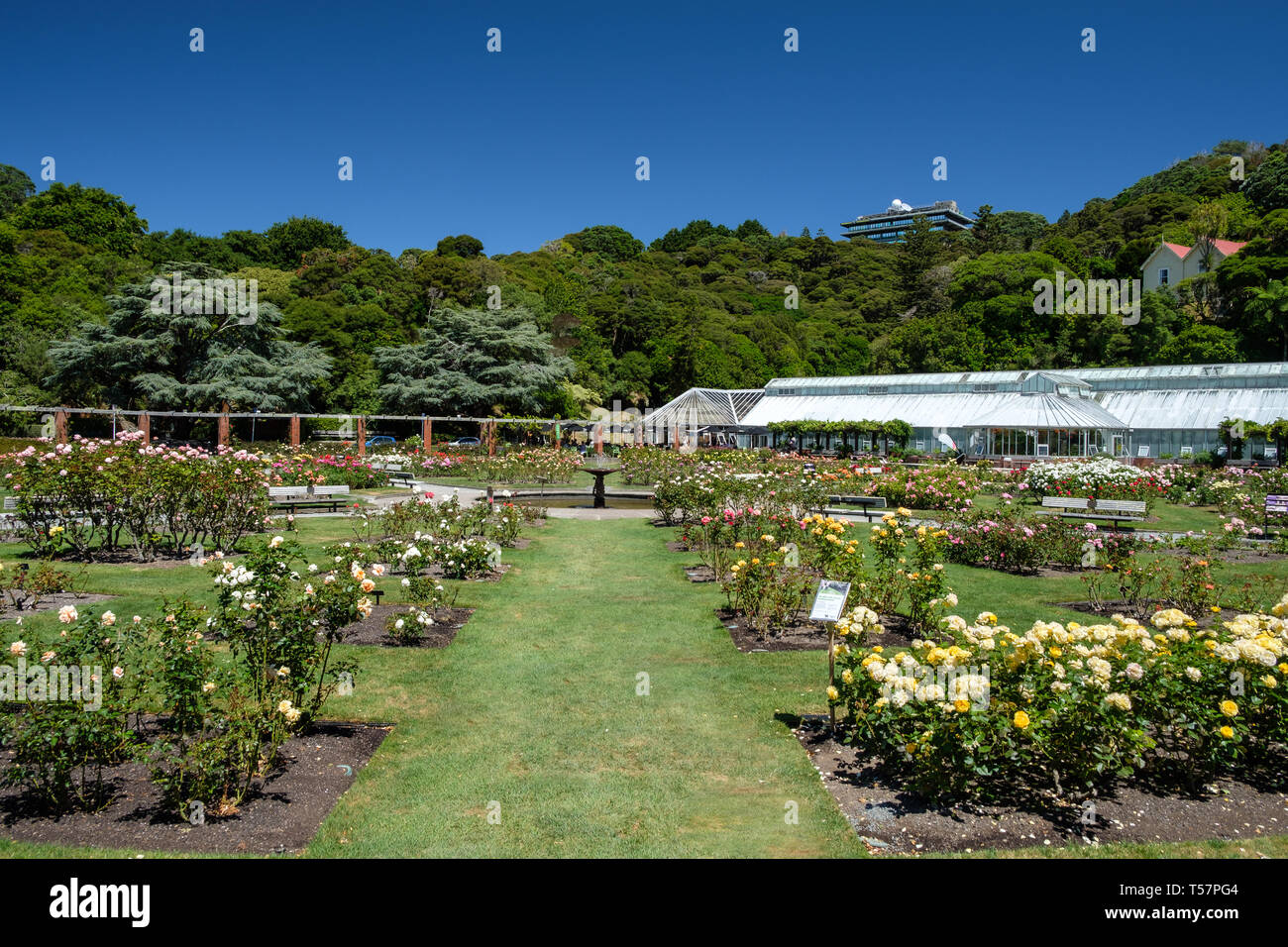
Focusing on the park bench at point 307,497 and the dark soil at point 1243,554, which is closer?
the dark soil at point 1243,554

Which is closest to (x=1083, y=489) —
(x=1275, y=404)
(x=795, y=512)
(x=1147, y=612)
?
(x=795, y=512)

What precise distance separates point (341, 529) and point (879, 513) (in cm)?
1169

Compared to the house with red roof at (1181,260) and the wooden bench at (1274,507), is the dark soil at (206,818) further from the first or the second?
the house with red roof at (1181,260)

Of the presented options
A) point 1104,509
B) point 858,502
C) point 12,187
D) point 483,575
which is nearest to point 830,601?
point 483,575

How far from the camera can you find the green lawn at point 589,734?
13.4 ft

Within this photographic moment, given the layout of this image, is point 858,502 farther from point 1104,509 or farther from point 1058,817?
point 1058,817

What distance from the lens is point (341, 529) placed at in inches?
553

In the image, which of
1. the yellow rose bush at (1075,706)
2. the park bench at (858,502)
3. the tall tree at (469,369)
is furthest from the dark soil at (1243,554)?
the tall tree at (469,369)

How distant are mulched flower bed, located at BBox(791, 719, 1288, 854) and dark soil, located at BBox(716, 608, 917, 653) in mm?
2895

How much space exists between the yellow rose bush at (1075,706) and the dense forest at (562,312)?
34.9 metres

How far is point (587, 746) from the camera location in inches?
213

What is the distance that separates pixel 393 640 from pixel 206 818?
11.8 feet

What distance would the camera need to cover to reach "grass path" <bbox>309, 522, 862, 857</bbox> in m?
4.14

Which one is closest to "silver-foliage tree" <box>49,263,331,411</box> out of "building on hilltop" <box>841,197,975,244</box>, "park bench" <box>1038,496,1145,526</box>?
"park bench" <box>1038,496,1145,526</box>
